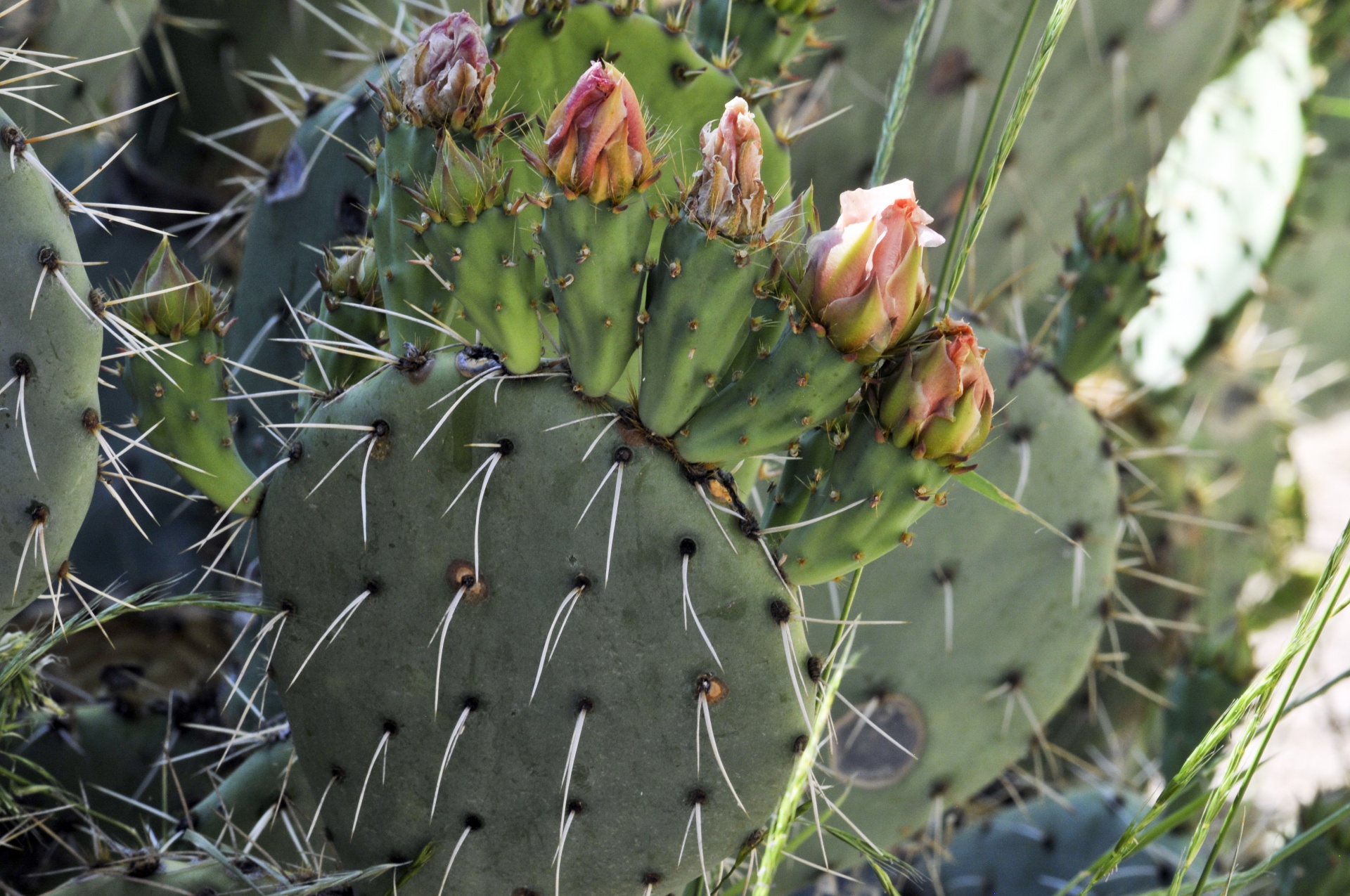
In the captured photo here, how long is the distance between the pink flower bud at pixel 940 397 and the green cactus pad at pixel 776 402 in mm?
30

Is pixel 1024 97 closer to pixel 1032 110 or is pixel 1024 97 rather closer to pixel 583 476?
pixel 583 476

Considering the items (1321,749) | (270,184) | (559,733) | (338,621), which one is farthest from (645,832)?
(1321,749)

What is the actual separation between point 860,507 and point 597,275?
23 centimetres

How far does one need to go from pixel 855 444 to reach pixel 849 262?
0.13 meters

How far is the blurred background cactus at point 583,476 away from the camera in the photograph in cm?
73

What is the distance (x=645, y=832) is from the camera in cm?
85

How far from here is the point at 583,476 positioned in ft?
2.58

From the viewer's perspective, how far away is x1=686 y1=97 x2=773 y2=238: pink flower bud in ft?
2.30

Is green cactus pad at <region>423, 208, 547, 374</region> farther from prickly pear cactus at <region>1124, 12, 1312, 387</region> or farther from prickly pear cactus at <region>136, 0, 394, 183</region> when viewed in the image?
prickly pear cactus at <region>1124, 12, 1312, 387</region>

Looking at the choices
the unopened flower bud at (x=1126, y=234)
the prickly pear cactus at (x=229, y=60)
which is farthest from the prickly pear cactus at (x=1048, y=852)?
the prickly pear cactus at (x=229, y=60)

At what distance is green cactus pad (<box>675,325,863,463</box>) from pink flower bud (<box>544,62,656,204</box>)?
0.14 m

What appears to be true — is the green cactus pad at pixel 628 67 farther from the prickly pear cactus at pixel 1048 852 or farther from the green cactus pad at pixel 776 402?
the prickly pear cactus at pixel 1048 852

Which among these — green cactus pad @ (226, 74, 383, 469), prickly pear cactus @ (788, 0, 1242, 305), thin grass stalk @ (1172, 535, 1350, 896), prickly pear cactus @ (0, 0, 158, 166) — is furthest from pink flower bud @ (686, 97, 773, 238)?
prickly pear cactus @ (0, 0, 158, 166)

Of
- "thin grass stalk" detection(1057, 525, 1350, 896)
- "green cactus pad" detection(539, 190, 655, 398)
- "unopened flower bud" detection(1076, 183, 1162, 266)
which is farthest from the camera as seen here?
"unopened flower bud" detection(1076, 183, 1162, 266)
